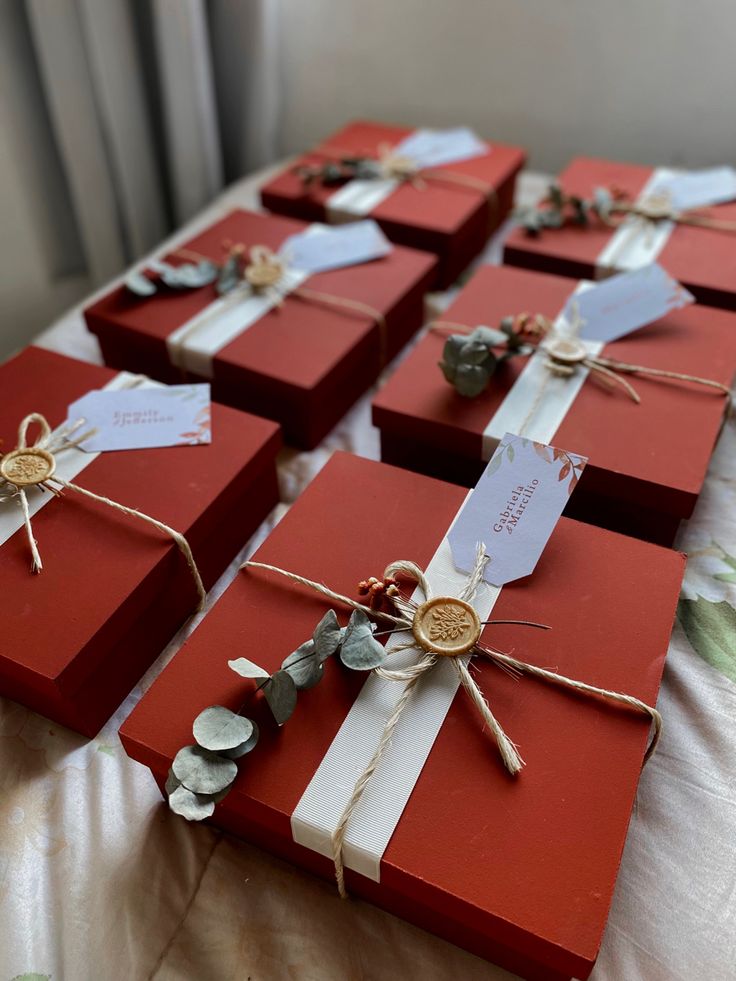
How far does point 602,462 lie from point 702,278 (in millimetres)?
352

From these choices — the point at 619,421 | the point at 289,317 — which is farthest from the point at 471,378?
the point at 289,317

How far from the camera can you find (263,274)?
0.92 metres

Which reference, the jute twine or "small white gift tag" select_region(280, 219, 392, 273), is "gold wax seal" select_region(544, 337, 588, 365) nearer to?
the jute twine

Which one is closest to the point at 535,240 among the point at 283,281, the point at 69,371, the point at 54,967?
the point at 283,281

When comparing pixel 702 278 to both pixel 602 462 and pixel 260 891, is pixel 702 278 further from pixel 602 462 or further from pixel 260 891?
pixel 260 891

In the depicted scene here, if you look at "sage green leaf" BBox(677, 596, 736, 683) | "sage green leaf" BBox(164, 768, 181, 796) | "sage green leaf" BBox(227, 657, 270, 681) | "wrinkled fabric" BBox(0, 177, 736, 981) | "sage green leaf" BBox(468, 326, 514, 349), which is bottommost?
"wrinkled fabric" BBox(0, 177, 736, 981)

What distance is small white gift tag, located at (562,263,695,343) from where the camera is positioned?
0.82 m

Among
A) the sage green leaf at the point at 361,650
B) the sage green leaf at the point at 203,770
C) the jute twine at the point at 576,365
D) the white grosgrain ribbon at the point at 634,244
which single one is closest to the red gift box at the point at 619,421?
the jute twine at the point at 576,365

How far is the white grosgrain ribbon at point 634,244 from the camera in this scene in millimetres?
952

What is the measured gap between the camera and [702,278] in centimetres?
92

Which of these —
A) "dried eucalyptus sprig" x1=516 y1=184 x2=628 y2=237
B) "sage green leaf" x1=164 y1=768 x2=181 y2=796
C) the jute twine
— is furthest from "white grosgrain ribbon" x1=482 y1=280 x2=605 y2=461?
"sage green leaf" x1=164 y1=768 x2=181 y2=796

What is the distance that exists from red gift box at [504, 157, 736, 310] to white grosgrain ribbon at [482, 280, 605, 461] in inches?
7.8

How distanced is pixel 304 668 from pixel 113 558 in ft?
0.62

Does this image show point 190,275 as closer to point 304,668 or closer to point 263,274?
point 263,274
